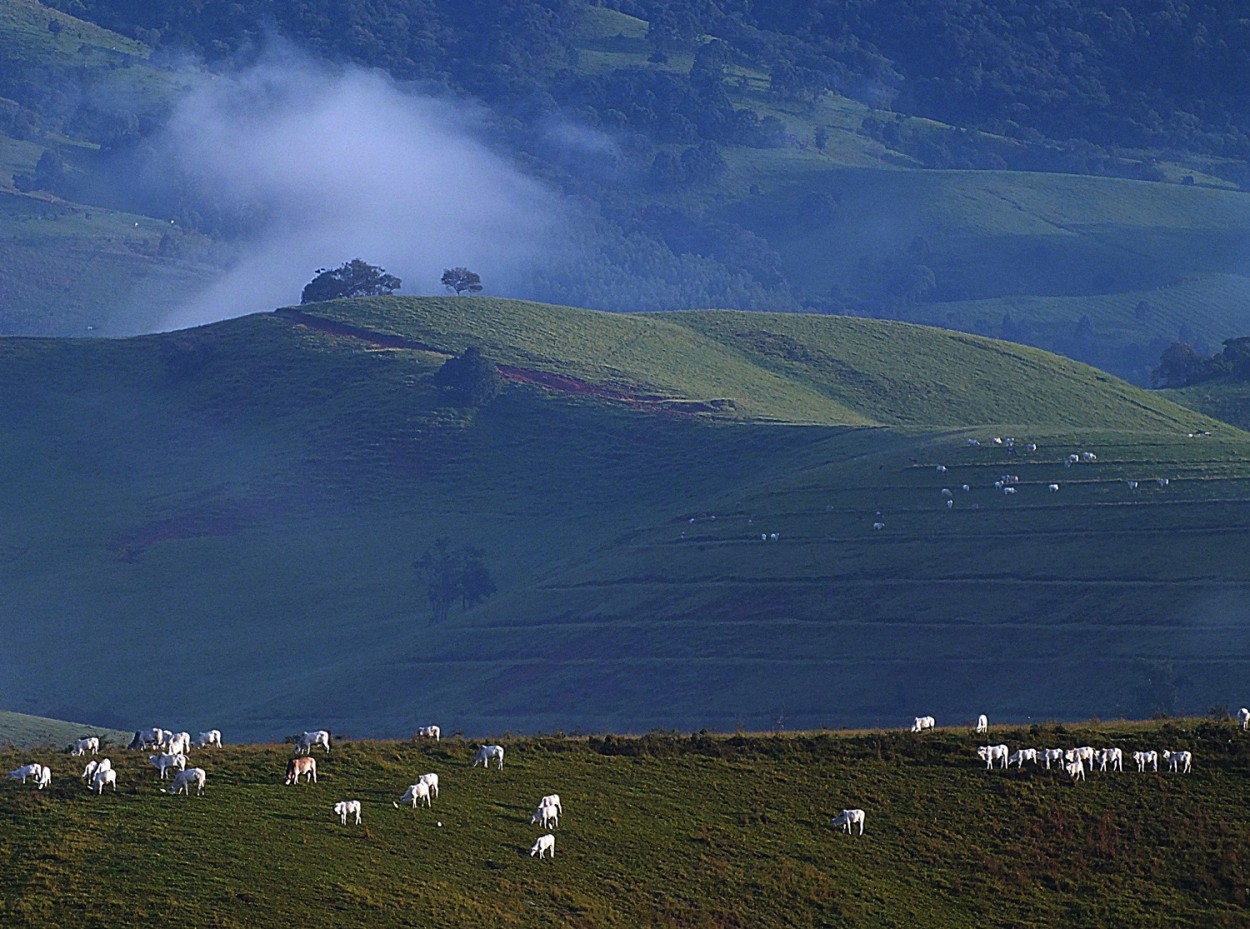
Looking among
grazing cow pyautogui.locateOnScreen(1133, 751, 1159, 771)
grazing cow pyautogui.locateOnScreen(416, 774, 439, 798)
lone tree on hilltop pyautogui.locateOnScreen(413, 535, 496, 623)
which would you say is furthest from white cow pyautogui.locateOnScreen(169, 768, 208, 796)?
lone tree on hilltop pyautogui.locateOnScreen(413, 535, 496, 623)

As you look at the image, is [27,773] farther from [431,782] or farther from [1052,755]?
[1052,755]

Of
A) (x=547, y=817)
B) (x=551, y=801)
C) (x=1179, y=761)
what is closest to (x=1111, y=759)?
(x=1179, y=761)

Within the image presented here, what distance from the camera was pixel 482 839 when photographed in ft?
133

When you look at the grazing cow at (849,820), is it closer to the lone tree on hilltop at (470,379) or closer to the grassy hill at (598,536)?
the grassy hill at (598,536)

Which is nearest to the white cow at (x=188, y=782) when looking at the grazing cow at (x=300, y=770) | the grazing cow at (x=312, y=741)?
the grazing cow at (x=300, y=770)

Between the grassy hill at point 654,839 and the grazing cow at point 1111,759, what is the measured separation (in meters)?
0.32

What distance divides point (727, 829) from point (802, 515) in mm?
90204

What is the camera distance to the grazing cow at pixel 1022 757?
47375mm

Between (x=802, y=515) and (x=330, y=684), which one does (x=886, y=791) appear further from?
(x=802, y=515)

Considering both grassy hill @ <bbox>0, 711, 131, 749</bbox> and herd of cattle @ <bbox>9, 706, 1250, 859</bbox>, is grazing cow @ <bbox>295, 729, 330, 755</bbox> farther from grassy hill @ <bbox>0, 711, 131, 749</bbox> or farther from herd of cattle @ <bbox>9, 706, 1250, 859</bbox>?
grassy hill @ <bbox>0, 711, 131, 749</bbox>

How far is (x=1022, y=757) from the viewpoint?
47719mm

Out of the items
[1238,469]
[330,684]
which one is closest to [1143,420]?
[1238,469]

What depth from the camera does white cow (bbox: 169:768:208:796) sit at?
4131cm

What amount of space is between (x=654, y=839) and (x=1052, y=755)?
11033 mm
